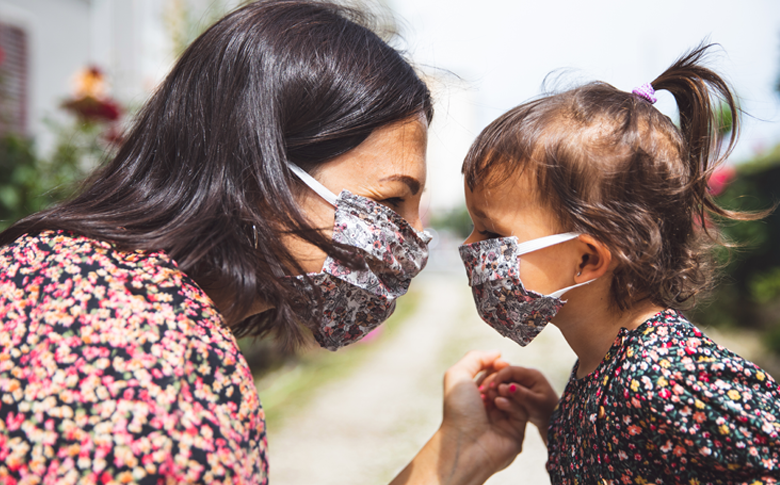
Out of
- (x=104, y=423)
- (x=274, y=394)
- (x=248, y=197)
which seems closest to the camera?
(x=104, y=423)

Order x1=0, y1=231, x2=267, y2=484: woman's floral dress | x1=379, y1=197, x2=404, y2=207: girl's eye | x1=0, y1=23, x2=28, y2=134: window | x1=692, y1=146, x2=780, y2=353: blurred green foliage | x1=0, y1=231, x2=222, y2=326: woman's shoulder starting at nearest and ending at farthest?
x1=0, y1=231, x2=267, y2=484: woman's floral dress, x1=0, y1=231, x2=222, y2=326: woman's shoulder, x1=379, y1=197, x2=404, y2=207: girl's eye, x1=0, y1=23, x2=28, y2=134: window, x1=692, y1=146, x2=780, y2=353: blurred green foliage

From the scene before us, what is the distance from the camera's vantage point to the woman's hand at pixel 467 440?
191cm

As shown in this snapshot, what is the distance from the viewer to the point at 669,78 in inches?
73.0

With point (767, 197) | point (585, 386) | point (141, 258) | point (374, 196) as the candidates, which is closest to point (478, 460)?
point (585, 386)

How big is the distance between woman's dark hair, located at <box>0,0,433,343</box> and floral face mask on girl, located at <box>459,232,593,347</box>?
525mm

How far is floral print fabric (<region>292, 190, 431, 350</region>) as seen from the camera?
155 cm

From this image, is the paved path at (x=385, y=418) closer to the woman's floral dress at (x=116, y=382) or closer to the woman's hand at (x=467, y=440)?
the woman's hand at (x=467, y=440)

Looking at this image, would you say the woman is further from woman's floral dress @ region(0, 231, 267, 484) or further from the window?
the window

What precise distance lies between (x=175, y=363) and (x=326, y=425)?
382cm

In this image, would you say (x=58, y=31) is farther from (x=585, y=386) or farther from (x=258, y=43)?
(x=585, y=386)

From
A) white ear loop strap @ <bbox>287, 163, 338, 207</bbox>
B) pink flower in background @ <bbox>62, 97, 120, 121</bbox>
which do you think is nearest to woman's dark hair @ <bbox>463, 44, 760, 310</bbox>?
white ear loop strap @ <bbox>287, 163, 338, 207</bbox>

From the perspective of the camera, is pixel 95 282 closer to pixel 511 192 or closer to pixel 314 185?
pixel 314 185

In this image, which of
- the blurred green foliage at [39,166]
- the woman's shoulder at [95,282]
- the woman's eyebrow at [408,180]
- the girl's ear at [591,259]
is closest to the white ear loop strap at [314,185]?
the woman's eyebrow at [408,180]

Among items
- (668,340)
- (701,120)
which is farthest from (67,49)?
(668,340)
